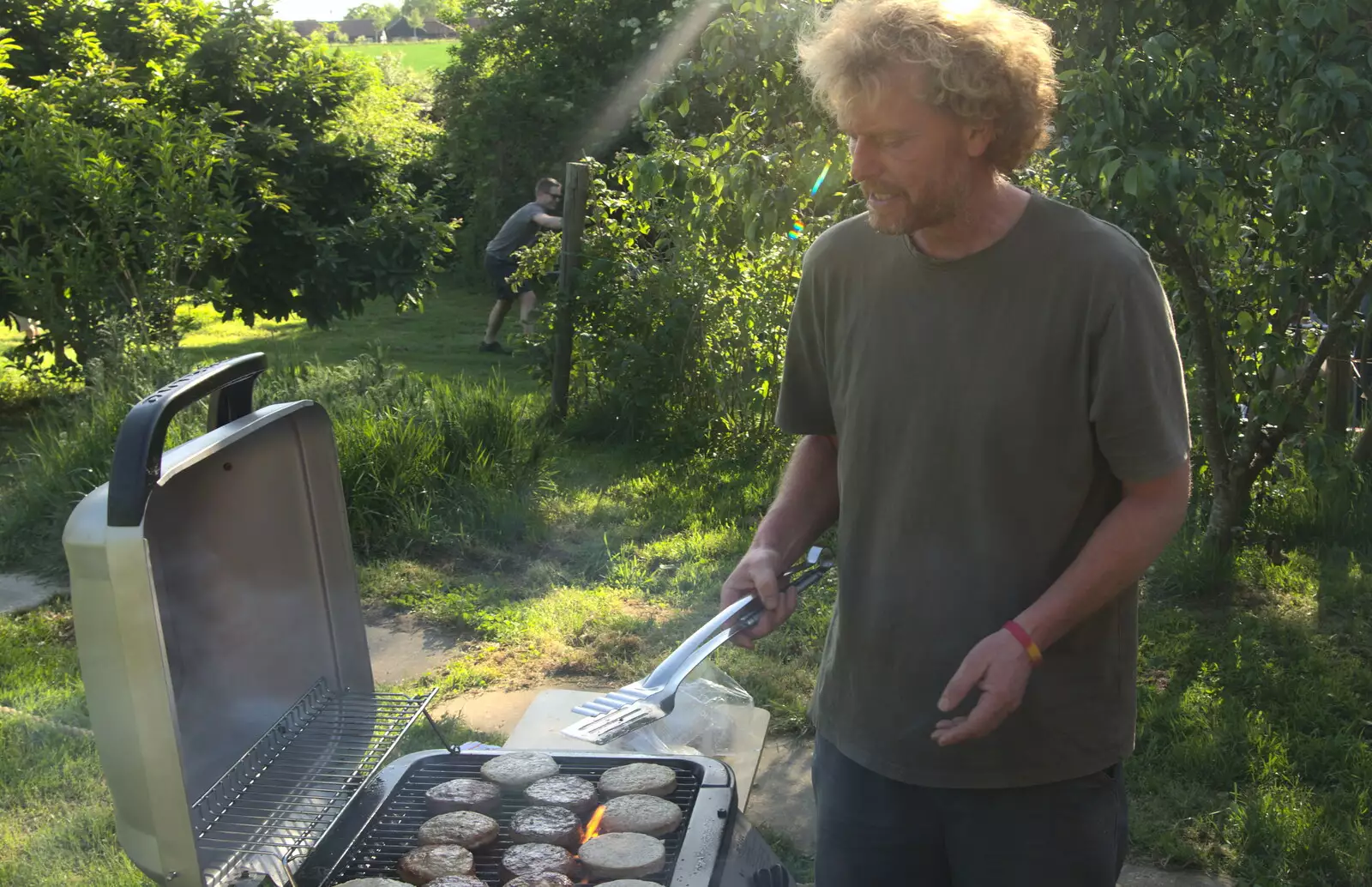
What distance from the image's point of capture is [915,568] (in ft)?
6.35

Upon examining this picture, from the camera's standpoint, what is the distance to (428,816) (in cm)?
245

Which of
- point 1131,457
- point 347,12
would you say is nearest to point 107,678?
point 1131,457

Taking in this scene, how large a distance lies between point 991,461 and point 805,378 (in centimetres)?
45

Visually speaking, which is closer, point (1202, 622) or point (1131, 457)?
point (1131, 457)

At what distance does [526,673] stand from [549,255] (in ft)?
13.6

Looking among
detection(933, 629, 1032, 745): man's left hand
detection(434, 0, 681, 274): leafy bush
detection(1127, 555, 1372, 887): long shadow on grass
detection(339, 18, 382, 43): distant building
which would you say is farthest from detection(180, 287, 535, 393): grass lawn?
detection(339, 18, 382, 43): distant building

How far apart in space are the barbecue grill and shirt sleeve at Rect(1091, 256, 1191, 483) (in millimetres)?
1034

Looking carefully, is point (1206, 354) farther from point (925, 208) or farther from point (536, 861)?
point (536, 861)

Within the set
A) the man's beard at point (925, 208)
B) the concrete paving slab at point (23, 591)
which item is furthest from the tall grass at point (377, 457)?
the man's beard at point (925, 208)

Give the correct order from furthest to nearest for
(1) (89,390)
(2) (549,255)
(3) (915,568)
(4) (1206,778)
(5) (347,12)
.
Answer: (5) (347,12)
(2) (549,255)
(1) (89,390)
(4) (1206,778)
(3) (915,568)

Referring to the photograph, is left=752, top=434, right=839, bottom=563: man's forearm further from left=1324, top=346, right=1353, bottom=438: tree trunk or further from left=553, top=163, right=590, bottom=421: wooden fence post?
left=553, top=163, right=590, bottom=421: wooden fence post

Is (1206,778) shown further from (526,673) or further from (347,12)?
(347,12)

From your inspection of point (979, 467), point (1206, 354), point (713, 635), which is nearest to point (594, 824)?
point (713, 635)

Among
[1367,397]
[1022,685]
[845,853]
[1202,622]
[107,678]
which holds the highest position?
[107,678]
